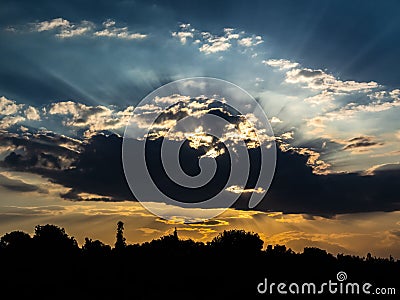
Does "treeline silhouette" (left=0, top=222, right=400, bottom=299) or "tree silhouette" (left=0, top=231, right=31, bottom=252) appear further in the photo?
"tree silhouette" (left=0, top=231, right=31, bottom=252)

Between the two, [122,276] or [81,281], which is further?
[122,276]

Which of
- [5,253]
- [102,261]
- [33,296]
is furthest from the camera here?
[5,253]

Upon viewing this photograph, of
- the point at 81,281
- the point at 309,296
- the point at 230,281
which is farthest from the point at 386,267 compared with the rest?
the point at 81,281

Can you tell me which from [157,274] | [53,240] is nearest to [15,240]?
[53,240]

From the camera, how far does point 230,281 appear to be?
118 meters

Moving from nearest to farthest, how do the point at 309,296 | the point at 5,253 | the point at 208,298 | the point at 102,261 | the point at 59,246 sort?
the point at 208,298, the point at 309,296, the point at 102,261, the point at 5,253, the point at 59,246

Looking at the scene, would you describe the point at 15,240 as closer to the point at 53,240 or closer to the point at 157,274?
the point at 53,240

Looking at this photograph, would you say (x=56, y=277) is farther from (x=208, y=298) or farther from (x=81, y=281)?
(x=208, y=298)

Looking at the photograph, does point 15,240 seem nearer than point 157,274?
No

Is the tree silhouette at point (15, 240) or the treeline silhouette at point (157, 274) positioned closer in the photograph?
the treeline silhouette at point (157, 274)

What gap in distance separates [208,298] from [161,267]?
2598cm

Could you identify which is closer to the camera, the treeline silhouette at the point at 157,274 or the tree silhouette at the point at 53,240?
the treeline silhouette at the point at 157,274

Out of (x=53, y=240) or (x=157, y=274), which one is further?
(x=53, y=240)

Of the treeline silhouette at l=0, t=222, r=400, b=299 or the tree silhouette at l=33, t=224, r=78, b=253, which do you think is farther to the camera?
the tree silhouette at l=33, t=224, r=78, b=253
